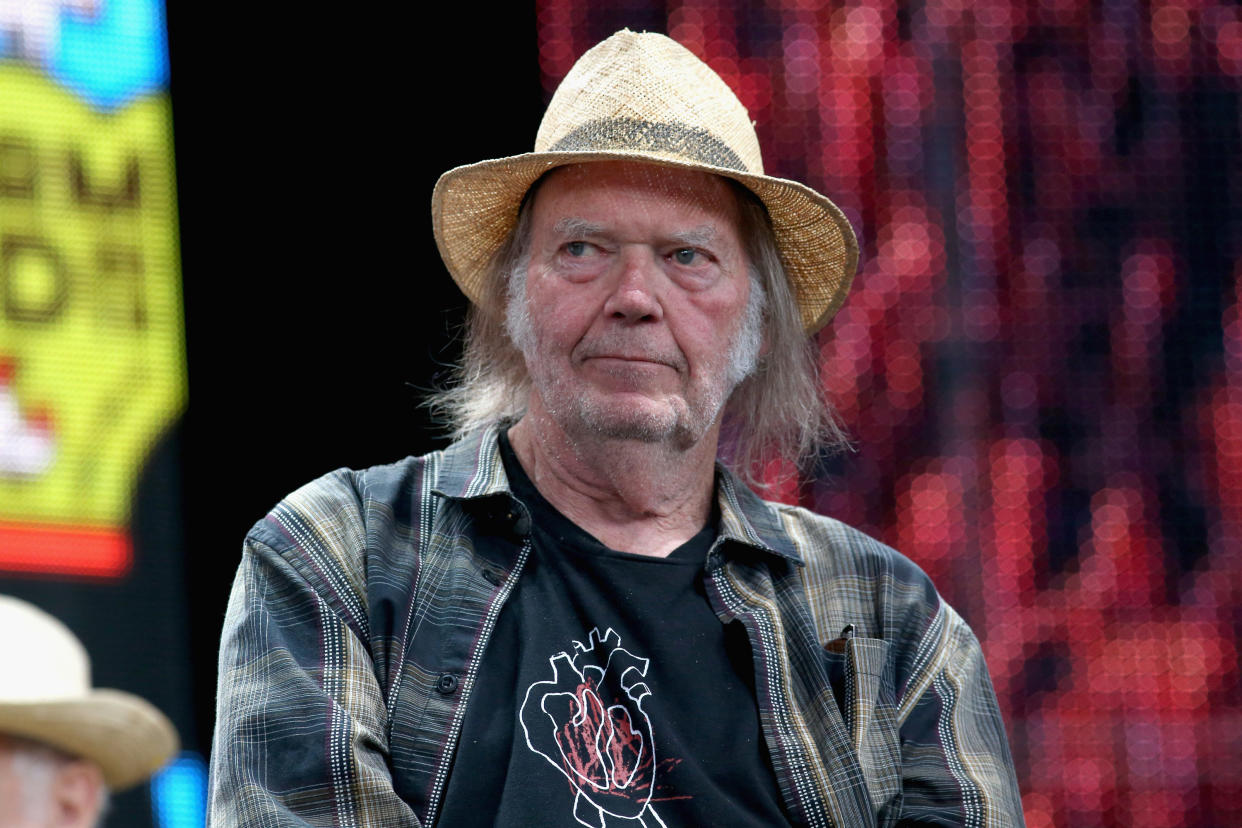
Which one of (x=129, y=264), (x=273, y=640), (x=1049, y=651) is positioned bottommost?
(x=1049, y=651)

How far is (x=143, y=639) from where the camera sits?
2979 mm

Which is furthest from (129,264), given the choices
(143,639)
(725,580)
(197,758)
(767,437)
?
(725,580)

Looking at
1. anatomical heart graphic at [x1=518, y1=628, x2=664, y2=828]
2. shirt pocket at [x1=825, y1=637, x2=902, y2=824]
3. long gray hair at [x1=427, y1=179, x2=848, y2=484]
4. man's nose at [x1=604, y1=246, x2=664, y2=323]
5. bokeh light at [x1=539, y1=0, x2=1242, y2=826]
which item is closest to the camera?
anatomical heart graphic at [x1=518, y1=628, x2=664, y2=828]

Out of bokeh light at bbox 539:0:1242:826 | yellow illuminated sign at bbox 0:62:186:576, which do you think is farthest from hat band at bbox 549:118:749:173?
bokeh light at bbox 539:0:1242:826

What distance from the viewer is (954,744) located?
2.08 metres

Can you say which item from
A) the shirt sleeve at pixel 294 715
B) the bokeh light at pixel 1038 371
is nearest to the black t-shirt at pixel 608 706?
the shirt sleeve at pixel 294 715

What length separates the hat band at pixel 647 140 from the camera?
219cm

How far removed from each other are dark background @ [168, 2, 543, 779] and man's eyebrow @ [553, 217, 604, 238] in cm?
110

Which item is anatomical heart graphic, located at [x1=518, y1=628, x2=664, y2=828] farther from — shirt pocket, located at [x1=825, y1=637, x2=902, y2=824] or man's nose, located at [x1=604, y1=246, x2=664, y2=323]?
man's nose, located at [x1=604, y1=246, x2=664, y2=323]

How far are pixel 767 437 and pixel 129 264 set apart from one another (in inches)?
50.8

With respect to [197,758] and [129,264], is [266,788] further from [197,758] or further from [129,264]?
[129,264]

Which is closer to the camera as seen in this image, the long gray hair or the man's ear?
the man's ear

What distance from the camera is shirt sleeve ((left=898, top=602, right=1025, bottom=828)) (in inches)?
79.4

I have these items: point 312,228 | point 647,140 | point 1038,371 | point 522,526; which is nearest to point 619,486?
point 522,526
